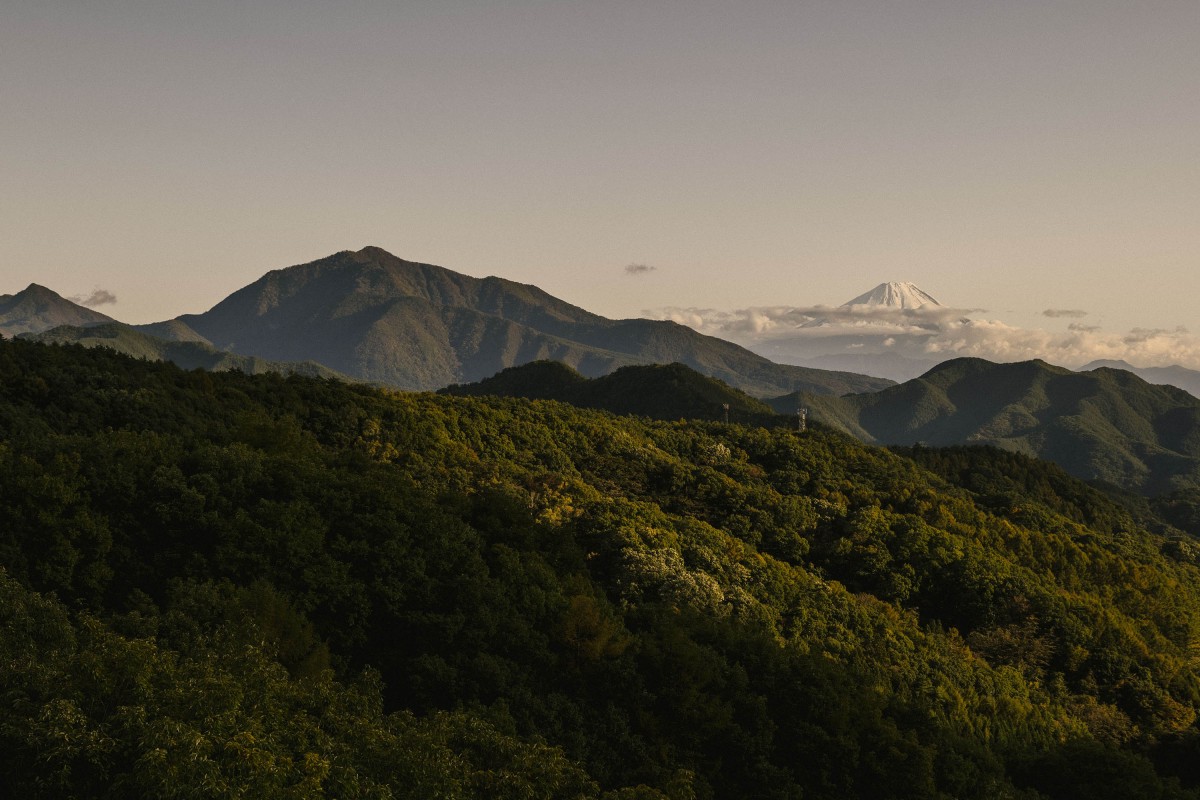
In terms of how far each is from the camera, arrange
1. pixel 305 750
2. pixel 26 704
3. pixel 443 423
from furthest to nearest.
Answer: pixel 443 423 → pixel 305 750 → pixel 26 704

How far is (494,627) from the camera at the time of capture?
32.6 meters

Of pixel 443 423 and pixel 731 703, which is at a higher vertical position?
pixel 443 423

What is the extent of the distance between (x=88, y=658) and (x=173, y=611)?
728cm

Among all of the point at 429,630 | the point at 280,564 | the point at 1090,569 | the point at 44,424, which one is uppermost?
the point at 44,424

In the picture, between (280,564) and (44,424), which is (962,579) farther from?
(44,424)

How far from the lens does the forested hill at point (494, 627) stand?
18.1 m

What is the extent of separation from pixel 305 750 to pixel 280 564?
1659 centimetres

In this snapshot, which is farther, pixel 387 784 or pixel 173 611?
pixel 173 611

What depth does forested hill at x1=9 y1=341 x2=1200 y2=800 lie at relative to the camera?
1812 centimetres

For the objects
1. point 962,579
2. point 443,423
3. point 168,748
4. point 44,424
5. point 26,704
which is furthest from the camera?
point 443,423

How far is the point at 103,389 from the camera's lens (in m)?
65.8

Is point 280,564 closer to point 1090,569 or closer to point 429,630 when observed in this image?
point 429,630

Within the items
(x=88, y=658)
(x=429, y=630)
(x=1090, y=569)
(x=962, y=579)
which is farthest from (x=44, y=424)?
(x=1090, y=569)

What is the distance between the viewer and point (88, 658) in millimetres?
17719
